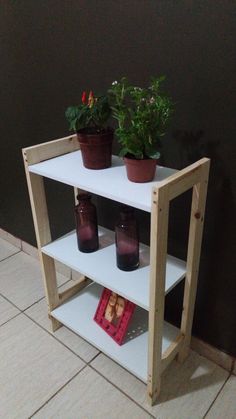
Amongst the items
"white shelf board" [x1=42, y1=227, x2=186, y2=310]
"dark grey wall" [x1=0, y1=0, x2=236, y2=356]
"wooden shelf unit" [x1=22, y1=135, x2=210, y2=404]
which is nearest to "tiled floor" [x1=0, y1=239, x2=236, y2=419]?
"wooden shelf unit" [x1=22, y1=135, x2=210, y2=404]

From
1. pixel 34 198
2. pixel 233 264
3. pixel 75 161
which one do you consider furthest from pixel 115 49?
pixel 233 264

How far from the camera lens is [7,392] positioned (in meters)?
1.24

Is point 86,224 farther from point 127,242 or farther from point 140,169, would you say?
point 140,169

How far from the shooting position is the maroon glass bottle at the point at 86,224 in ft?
4.00

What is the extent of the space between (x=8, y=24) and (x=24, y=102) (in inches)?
12.7

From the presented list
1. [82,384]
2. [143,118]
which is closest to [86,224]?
[143,118]

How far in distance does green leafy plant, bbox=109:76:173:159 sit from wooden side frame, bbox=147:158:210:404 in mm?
123

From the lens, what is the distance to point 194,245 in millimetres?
1052

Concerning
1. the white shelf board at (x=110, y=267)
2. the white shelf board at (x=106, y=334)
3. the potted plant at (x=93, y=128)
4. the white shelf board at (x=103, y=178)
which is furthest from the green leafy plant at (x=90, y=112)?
the white shelf board at (x=106, y=334)

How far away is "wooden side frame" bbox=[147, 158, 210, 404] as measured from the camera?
828 millimetres

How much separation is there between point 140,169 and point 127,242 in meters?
0.30

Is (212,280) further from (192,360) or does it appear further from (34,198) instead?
(34,198)

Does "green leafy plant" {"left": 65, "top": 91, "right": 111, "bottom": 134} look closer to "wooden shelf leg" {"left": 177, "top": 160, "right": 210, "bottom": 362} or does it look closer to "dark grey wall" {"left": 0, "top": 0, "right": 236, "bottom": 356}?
"dark grey wall" {"left": 0, "top": 0, "right": 236, "bottom": 356}

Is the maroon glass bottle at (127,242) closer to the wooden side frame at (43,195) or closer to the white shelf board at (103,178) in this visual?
the white shelf board at (103,178)
